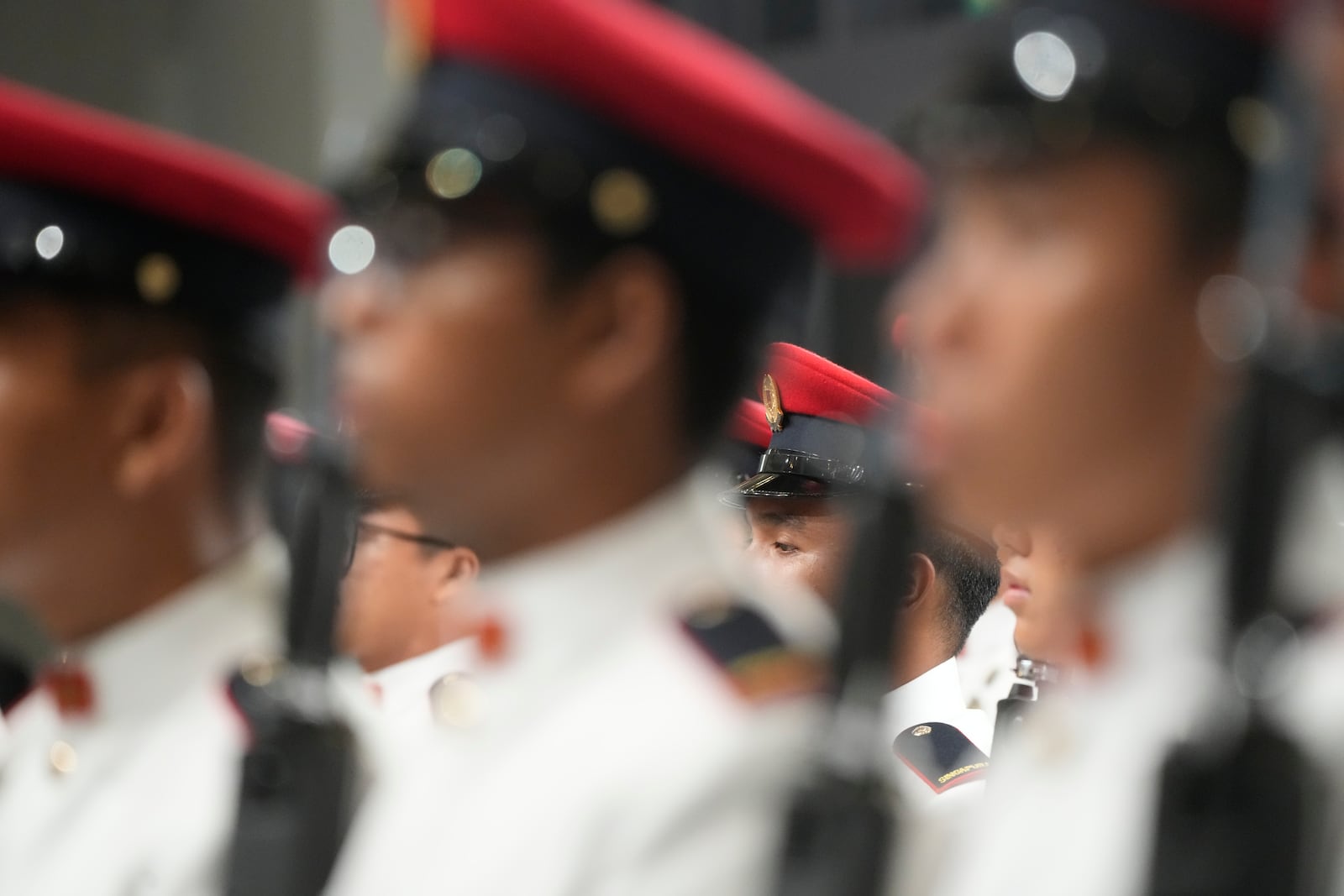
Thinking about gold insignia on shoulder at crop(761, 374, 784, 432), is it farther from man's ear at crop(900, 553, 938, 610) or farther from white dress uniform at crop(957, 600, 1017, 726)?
white dress uniform at crop(957, 600, 1017, 726)

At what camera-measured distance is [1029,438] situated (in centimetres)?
78

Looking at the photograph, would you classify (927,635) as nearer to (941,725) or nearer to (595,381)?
(941,725)

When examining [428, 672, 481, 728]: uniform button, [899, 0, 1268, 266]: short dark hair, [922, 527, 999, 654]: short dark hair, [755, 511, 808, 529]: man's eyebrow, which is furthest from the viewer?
[922, 527, 999, 654]: short dark hair

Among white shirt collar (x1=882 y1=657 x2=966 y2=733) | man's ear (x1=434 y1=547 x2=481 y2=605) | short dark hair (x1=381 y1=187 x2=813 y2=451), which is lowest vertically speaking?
man's ear (x1=434 y1=547 x2=481 y2=605)

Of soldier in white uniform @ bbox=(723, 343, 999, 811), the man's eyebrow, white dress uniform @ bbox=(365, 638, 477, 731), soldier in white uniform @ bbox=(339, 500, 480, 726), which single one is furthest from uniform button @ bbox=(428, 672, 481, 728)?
the man's eyebrow

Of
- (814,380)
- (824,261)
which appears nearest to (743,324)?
(824,261)

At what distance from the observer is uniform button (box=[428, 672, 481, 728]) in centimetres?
105

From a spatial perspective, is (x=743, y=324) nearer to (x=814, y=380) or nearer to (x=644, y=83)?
(x=644, y=83)

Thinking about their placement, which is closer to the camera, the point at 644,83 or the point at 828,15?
the point at 644,83

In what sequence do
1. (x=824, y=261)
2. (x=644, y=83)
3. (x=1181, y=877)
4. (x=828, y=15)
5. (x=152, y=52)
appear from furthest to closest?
(x=828, y=15) < (x=152, y=52) < (x=824, y=261) < (x=644, y=83) < (x=1181, y=877)

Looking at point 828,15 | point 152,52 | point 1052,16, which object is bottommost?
point 1052,16

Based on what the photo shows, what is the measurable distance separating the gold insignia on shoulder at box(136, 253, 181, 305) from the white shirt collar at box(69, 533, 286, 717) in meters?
0.24

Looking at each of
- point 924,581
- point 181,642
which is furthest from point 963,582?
point 181,642

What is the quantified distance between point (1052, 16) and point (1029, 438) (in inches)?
9.0
